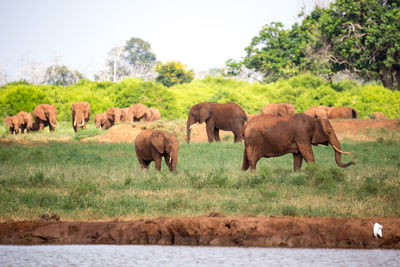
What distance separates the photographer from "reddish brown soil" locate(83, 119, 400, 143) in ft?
103

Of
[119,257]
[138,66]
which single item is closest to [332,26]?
[119,257]

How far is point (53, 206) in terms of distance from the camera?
11.7 metres

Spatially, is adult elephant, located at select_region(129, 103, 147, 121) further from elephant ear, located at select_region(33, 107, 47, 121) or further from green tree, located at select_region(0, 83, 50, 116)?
green tree, located at select_region(0, 83, 50, 116)

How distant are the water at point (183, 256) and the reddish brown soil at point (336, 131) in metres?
21.4

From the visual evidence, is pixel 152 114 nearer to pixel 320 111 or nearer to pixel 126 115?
pixel 126 115

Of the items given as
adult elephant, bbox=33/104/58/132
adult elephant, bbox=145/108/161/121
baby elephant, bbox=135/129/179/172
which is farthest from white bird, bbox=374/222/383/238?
adult elephant, bbox=145/108/161/121

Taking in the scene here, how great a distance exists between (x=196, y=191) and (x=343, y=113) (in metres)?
27.8

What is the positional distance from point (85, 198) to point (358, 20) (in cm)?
3559

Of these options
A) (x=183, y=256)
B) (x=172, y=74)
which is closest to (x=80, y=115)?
(x=183, y=256)

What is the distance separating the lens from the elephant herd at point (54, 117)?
39531 mm

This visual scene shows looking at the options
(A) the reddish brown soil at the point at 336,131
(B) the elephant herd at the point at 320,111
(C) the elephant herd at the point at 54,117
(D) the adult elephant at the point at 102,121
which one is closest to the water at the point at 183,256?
(A) the reddish brown soil at the point at 336,131

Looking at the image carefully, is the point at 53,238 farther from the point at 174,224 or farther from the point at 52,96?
the point at 52,96

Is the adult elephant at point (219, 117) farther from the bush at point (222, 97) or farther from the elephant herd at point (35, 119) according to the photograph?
the bush at point (222, 97)

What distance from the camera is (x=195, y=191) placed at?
1316 centimetres
